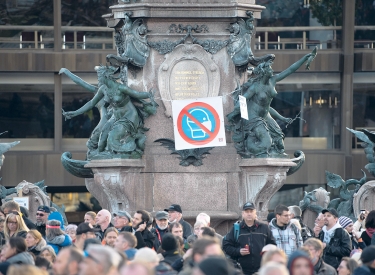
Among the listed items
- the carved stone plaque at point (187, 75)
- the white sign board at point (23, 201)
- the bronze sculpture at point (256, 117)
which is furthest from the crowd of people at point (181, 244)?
the white sign board at point (23, 201)

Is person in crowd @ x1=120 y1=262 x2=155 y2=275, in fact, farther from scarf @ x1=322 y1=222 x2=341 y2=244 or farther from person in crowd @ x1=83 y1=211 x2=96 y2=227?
person in crowd @ x1=83 y1=211 x2=96 y2=227

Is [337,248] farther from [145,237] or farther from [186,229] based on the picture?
[145,237]

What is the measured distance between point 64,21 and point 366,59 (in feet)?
28.4

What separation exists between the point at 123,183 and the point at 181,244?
17.6 feet

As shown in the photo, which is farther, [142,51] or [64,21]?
[64,21]

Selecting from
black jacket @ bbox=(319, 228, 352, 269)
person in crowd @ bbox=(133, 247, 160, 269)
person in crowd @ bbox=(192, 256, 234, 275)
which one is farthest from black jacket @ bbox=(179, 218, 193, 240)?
person in crowd @ bbox=(192, 256, 234, 275)

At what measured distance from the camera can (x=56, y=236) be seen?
764 inches

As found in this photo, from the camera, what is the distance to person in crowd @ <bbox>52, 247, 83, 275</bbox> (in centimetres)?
1329

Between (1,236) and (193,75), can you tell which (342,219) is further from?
(1,236)

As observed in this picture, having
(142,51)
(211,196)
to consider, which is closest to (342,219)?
(211,196)

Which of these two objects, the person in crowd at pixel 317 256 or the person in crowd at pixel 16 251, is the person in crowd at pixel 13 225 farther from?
the person in crowd at pixel 317 256

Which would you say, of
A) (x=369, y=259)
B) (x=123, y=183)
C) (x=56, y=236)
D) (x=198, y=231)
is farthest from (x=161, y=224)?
(x=369, y=259)

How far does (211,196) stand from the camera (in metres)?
23.0

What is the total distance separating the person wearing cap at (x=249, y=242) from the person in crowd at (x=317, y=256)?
1.70m
